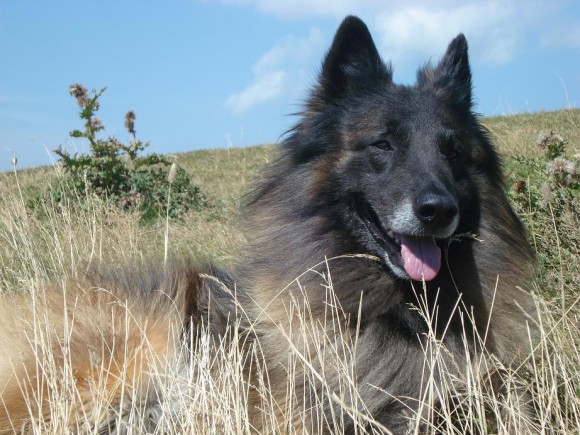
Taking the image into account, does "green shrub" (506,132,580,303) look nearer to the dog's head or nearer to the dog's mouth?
the dog's head

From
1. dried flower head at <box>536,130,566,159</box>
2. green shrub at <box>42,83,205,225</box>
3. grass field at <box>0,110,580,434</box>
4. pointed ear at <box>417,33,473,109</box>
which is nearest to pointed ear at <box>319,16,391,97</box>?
pointed ear at <box>417,33,473,109</box>

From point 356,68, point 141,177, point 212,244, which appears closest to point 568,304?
point 356,68

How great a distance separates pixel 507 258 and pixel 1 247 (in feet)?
16.1

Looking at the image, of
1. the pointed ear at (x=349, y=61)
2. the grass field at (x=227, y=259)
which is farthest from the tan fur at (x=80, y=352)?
the pointed ear at (x=349, y=61)

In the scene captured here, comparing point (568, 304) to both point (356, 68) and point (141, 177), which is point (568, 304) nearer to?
point (356, 68)

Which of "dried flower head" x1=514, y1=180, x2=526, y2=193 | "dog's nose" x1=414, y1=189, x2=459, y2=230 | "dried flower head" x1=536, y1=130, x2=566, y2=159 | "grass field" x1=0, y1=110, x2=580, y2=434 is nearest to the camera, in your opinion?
"grass field" x1=0, y1=110, x2=580, y2=434

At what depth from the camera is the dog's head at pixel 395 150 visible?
3.47m

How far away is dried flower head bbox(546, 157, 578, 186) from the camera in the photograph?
200 inches

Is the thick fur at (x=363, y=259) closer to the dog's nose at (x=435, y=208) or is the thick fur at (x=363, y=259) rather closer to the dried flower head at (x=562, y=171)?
the dog's nose at (x=435, y=208)

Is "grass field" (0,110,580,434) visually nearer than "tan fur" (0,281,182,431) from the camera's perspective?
Yes

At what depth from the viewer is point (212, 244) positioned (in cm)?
740

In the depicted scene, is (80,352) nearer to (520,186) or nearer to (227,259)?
(227,259)

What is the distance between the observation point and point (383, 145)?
3.76 m

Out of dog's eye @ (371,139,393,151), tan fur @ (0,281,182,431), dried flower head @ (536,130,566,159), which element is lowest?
tan fur @ (0,281,182,431)
